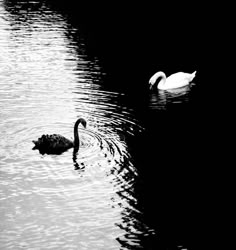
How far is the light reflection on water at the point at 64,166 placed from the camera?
500 inches

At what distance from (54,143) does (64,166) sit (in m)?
1.01

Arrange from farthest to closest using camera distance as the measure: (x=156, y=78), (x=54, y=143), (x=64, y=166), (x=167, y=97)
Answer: (x=156, y=78) < (x=167, y=97) < (x=54, y=143) < (x=64, y=166)

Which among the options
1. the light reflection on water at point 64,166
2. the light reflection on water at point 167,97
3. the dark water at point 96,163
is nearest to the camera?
the light reflection on water at point 64,166

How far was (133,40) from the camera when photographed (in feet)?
125

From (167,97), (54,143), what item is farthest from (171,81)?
(54,143)

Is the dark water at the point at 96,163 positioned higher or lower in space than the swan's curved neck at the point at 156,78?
lower

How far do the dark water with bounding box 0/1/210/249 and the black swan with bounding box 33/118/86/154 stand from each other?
0.82 ft

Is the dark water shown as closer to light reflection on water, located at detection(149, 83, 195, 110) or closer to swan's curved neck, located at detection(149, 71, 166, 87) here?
light reflection on water, located at detection(149, 83, 195, 110)

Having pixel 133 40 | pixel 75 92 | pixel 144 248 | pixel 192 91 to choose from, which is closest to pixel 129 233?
pixel 144 248

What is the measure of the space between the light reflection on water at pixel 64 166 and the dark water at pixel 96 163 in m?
0.03

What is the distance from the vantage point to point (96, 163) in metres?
16.3

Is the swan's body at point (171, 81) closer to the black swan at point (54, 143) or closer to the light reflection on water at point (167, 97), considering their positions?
the light reflection on water at point (167, 97)

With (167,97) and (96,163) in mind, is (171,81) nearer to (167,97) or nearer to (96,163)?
(167,97)

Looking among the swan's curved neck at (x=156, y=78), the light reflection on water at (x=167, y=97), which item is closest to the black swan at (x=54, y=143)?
the light reflection on water at (x=167, y=97)
